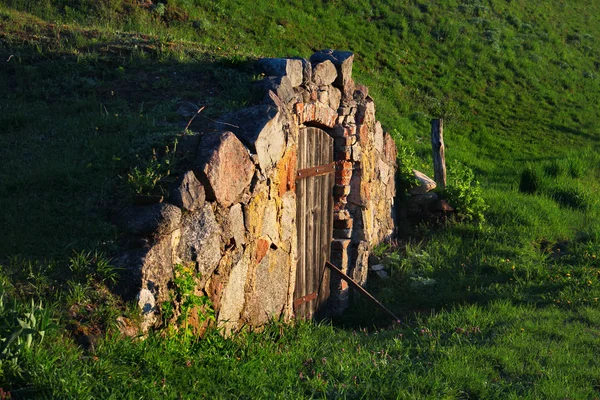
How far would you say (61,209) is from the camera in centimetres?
544

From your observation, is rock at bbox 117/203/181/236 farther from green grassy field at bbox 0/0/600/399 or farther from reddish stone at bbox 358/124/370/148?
reddish stone at bbox 358/124/370/148

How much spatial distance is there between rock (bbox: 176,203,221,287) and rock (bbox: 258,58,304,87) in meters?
2.31

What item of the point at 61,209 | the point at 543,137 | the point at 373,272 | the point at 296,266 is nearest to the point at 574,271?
the point at 373,272

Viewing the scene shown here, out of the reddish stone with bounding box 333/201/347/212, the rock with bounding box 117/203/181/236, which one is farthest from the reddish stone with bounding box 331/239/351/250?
the rock with bounding box 117/203/181/236

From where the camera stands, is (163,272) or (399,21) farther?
(399,21)

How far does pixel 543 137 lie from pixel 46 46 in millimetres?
12256

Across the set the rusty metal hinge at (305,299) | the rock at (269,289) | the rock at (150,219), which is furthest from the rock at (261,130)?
the rusty metal hinge at (305,299)

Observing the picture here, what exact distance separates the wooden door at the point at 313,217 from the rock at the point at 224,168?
5.30 feet

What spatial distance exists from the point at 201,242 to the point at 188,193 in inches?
15.9

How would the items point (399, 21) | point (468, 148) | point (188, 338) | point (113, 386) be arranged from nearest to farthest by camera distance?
1. point (113, 386)
2. point (188, 338)
3. point (468, 148)
4. point (399, 21)

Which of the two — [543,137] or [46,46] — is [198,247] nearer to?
[46,46]

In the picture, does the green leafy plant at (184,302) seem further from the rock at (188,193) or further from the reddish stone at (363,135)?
the reddish stone at (363,135)

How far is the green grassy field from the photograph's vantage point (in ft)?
14.3

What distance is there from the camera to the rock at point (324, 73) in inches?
307
